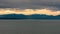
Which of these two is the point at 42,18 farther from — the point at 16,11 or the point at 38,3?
the point at 16,11

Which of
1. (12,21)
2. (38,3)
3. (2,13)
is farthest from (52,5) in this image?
(2,13)

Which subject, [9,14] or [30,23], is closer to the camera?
[9,14]

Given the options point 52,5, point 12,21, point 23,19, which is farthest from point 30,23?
point 52,5

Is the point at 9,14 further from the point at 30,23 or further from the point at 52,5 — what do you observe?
the point at 52,5

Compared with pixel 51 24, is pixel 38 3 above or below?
above

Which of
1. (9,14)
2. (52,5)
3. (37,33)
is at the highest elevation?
(52,5)

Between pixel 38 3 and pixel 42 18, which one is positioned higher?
pixel 38 3
